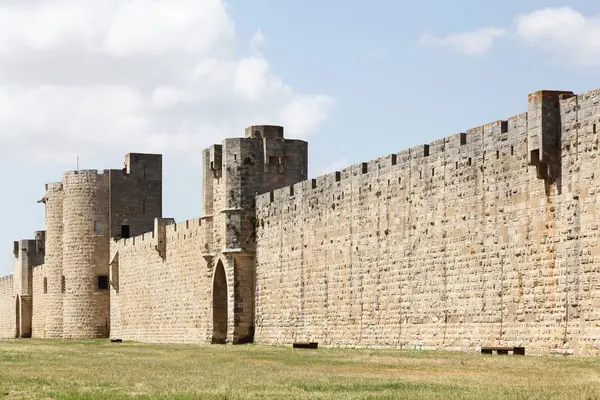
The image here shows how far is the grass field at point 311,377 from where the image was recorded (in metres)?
14.2

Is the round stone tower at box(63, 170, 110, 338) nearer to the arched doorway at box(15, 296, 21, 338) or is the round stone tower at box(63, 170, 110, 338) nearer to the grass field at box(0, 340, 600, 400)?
the arched doorway at box(15, 296, 21, 338)

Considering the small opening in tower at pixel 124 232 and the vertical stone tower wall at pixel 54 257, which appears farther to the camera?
the vertical stone tower wall at pixel 54 257

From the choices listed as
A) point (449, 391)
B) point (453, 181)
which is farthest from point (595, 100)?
point (449, 391)

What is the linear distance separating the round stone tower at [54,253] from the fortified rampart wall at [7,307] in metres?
11.1

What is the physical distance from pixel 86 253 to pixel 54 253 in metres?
3.05

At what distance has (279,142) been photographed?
3497 centimetres

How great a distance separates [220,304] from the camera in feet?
120

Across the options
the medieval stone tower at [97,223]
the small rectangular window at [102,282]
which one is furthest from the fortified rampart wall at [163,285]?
the small rectangular window at [102,282]

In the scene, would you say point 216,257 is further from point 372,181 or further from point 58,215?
point 58,215

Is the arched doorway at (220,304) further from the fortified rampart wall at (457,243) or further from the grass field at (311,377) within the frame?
the grass field at (311,377)

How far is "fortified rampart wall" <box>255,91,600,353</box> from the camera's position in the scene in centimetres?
2062

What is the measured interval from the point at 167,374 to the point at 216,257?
17436mm

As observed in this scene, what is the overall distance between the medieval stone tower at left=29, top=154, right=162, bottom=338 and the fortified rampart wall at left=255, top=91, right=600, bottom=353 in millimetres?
18329

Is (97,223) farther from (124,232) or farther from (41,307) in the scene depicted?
(41,307)
